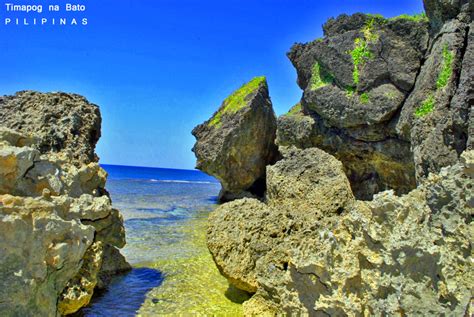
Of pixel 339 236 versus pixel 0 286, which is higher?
pixel 339 236

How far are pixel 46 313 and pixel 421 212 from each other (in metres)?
4.91

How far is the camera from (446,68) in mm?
9836

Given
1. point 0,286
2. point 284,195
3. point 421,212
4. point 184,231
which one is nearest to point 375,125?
point 284,195

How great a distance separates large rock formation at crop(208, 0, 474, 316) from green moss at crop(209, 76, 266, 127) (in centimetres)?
459

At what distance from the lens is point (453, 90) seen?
950 centimetres

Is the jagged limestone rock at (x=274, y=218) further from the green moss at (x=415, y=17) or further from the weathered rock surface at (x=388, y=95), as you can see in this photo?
the green moss at (x=415, y=17)

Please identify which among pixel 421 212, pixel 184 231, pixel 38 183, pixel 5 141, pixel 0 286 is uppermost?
pixel 5 141

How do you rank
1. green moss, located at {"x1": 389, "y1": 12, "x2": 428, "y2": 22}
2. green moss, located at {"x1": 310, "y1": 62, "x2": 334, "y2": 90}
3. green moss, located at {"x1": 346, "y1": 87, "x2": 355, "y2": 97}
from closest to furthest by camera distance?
1. green moss, located at {"x1": 389, "y1": 12, "x2": 428, "y2": 22}
2. green moss, located at {"x1": 346, "y1": 87, "x2": 355, "y2": 97}
3. green moss, located at {"x1": 310, "y1": 62, "x2": 334, "y2": 90}

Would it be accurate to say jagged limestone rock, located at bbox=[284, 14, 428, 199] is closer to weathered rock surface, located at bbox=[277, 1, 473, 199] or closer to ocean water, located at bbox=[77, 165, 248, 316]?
weathered rock surface, located at bbox=[277, 1, 473, 199]

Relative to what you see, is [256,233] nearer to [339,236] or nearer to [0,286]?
[339,236]

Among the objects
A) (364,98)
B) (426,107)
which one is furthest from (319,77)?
(426,107)

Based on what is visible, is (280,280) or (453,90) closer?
(280,280)

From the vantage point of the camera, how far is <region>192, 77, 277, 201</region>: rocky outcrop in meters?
22.8

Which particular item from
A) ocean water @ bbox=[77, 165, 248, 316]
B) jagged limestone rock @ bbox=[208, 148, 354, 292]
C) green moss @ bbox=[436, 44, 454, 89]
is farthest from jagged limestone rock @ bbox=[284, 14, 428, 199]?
ocean water @ bbox=[77, 165, 248, 316]
